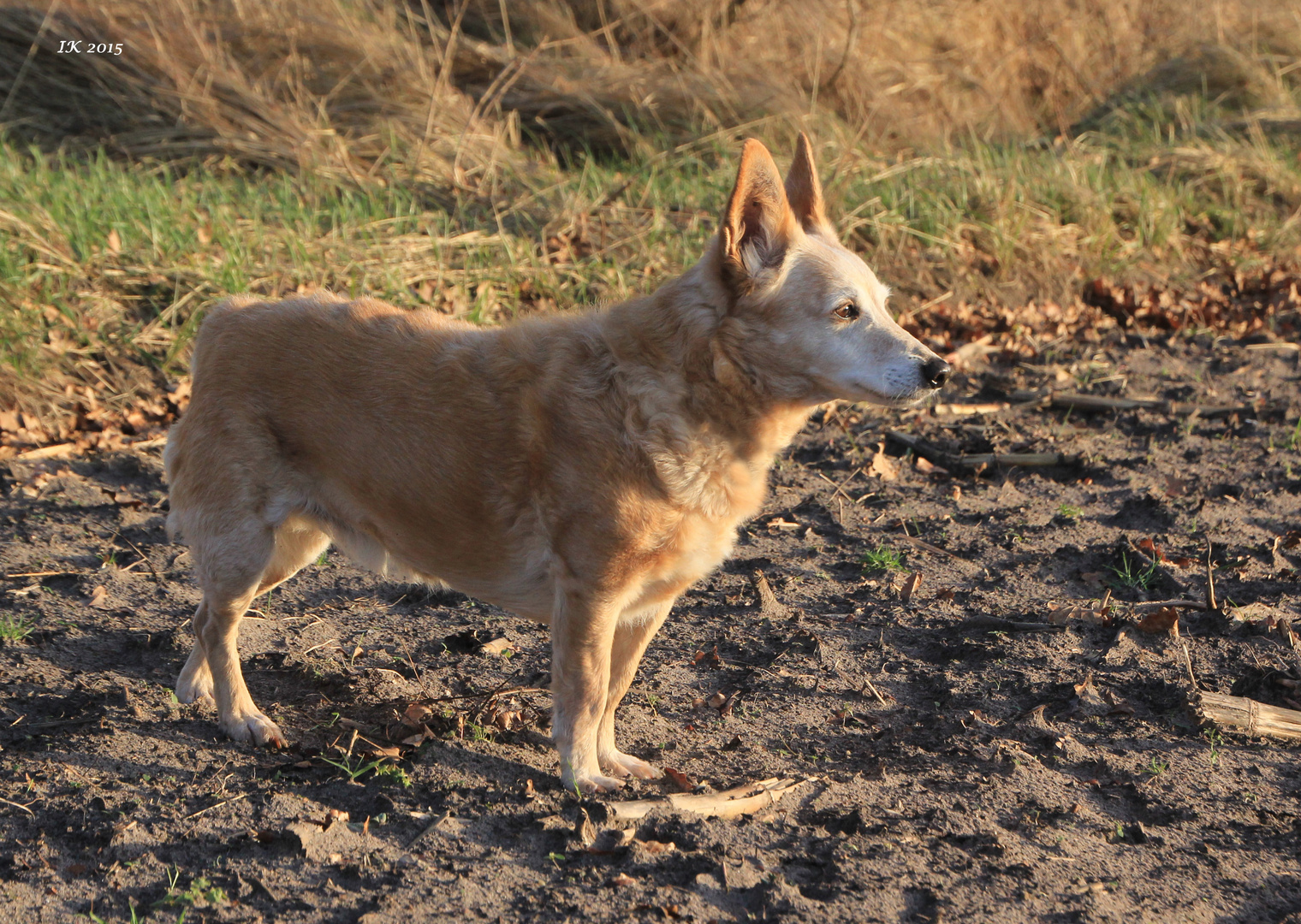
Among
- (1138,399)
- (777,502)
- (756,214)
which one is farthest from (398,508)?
(1138,399)

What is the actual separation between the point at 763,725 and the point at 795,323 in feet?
4.53

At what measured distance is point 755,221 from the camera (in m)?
3.29

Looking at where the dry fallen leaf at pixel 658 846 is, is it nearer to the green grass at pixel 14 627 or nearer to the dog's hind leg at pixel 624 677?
the dog's hind leg at pixel 624 677

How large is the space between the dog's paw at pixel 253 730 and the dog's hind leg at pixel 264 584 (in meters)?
0.22

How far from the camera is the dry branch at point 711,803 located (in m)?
3.12

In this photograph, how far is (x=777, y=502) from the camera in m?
5.49

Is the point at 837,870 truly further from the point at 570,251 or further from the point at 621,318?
the point at 570,251

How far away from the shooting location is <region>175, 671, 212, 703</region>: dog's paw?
3799mm

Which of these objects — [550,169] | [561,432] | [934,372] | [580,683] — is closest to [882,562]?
[934,372]

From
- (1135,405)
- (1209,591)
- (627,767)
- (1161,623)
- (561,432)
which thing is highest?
(561,432)

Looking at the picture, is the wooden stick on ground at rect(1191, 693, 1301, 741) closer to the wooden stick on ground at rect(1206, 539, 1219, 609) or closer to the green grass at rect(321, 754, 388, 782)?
the wooden stick on ground at rect(1206, 539, 1219, 609)

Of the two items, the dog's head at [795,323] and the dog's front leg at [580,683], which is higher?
the dog's head at [795,323]

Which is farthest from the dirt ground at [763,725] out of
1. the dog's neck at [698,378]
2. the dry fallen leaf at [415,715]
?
the dog's neck at [698,378]

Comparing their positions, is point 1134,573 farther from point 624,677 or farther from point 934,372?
point 624,677
